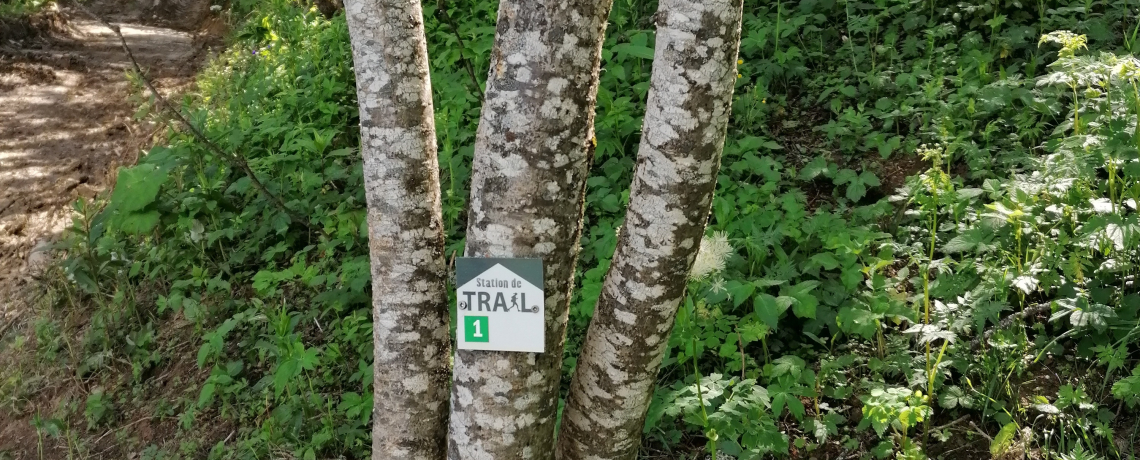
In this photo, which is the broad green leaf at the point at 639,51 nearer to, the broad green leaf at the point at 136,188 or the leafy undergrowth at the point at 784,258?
the leafy undergrowth at the point at 784,258

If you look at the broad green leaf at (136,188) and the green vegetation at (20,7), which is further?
the green vegetation at (20,7)

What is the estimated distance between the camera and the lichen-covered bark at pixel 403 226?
7.03ft

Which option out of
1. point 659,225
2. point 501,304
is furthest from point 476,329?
point 659,225

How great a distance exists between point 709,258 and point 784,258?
43.6 inches

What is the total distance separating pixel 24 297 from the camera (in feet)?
17.7

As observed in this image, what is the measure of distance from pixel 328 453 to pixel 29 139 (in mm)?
6119

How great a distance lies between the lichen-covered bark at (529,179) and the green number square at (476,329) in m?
0.05

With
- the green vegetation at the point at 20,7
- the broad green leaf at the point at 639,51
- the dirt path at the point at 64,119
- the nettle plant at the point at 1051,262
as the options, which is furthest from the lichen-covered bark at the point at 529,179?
the green vegetation at the point at 20,7

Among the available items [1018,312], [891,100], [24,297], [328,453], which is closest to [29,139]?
[24,297]

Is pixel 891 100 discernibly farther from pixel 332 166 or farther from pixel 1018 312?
pixel 332 166

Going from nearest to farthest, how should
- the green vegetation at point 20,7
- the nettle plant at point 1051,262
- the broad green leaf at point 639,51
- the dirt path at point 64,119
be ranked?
the nettle plant at point 1051,262 < the broad green leaf at point 639,51 < the dirt path at point 64,119 < the green vegetation at point 20,7

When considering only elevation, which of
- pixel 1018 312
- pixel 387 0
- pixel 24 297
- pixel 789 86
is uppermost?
pixel 387 0

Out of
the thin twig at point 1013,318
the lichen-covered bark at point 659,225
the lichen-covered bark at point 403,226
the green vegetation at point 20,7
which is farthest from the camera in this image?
the green vegetation at point 20,7

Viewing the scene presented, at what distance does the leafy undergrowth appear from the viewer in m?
2.67
